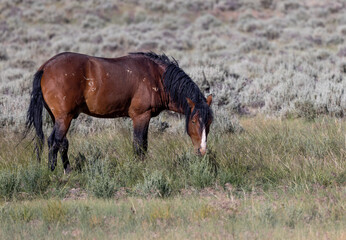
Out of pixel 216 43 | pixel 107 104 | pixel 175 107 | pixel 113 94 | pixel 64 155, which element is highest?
pixel 113 94

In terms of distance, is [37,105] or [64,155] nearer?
[64,155]

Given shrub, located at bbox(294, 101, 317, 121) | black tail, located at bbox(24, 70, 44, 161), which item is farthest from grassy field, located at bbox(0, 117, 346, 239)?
shrub, located at bbox(294, 101, 317, 121)

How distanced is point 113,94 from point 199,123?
1530 millimetres

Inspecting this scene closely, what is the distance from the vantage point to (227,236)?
193 inches

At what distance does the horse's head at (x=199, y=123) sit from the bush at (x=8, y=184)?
2.54 m

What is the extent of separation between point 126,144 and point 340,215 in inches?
153

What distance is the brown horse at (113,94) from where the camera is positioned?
Answer: 25.4 ft

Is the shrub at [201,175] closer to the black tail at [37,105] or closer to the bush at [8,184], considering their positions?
the bush at [8,184]

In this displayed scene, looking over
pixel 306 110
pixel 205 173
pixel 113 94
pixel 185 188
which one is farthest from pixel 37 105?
pixel 306 110

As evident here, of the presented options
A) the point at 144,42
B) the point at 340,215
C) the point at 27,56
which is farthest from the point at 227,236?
the point at 144,42

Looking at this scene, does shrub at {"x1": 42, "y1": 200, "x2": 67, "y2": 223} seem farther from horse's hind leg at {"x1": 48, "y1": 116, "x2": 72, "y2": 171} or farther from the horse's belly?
the horse's belly

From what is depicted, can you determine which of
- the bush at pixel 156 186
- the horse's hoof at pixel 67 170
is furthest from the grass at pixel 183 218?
the horse's hoof at pixel 67 170

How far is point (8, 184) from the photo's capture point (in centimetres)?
669

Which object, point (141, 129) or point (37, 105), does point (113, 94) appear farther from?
point (37, 105)
